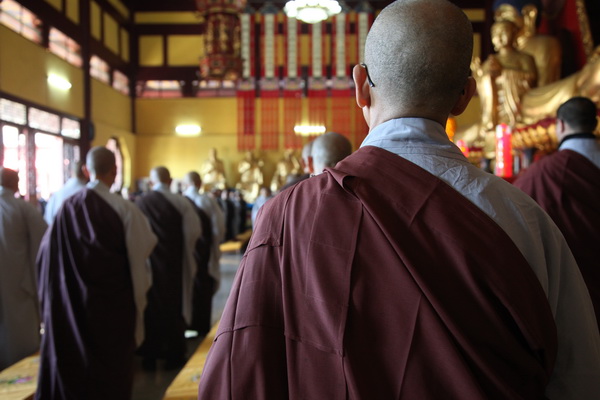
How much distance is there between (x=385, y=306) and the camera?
0.75m

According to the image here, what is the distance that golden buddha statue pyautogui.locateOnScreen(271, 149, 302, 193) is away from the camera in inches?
515

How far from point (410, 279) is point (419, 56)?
330 millimetres

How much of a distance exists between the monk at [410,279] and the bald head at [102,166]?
229cm

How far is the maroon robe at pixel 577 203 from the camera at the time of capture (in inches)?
78.0

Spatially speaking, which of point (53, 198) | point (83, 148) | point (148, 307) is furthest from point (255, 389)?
point (83, 148)

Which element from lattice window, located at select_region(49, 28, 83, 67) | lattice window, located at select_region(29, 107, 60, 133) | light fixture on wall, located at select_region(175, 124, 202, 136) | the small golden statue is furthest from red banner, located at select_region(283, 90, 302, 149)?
the small golden statue

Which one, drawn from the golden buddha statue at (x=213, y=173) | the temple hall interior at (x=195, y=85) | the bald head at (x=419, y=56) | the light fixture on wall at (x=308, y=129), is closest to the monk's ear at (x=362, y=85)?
the bald head at (x=419, y=56)

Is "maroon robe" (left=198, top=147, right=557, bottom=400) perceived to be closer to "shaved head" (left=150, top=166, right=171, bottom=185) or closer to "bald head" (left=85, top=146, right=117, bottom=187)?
"bald head" (left=85, top=146, right=117, bottom=187)

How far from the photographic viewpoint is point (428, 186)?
0.79 meters

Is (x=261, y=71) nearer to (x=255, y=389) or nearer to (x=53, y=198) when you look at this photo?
(x=53, y=198)

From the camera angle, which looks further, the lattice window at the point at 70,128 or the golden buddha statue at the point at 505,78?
the lattice window at the point at 70,128

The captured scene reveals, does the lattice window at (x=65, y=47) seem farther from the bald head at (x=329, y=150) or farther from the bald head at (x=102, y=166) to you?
the bald head at (x=329, y=150)

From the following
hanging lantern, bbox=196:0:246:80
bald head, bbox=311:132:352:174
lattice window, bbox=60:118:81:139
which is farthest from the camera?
hanging lantern, bbox=196:0:246:80

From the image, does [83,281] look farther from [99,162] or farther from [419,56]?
[419,56]
